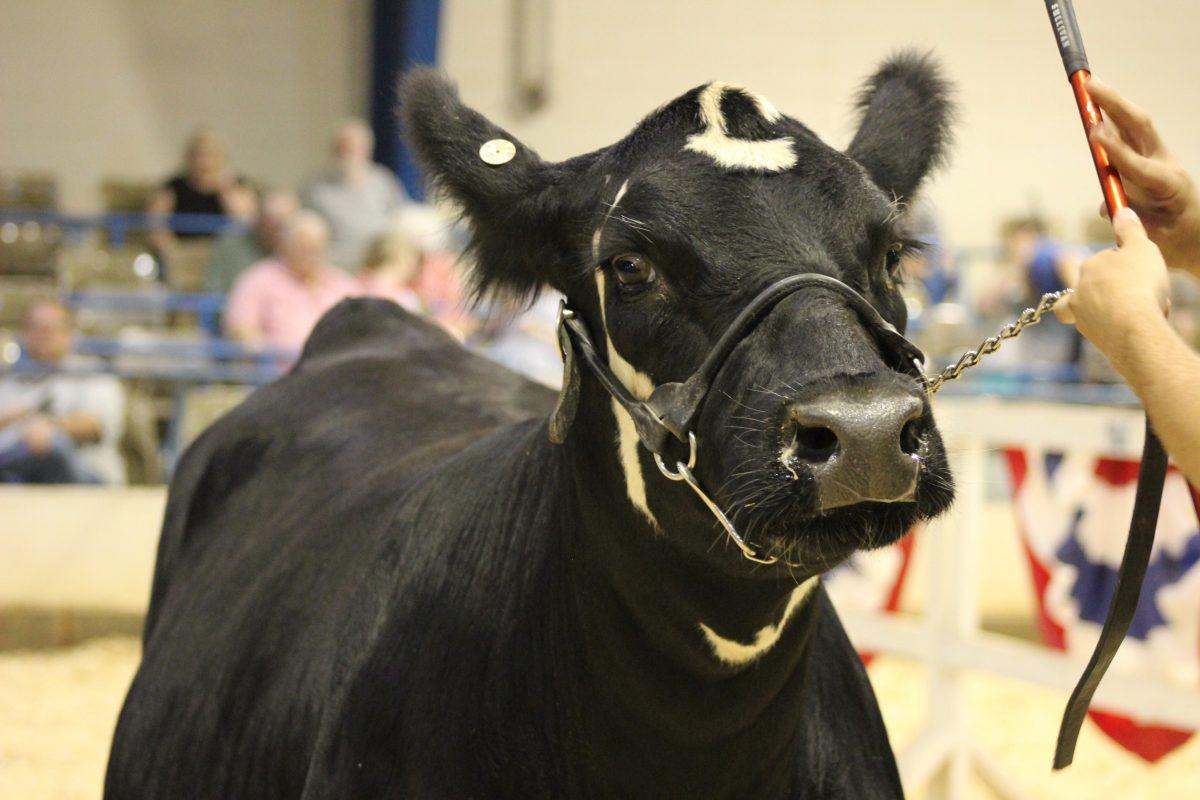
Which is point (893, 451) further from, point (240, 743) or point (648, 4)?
point (648, 4)

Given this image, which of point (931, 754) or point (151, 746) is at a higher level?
point (151, 746)

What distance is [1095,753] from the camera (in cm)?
514

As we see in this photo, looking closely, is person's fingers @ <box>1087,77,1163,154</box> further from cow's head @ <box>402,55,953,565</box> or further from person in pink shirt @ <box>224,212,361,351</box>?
person in pink shirt @ <box>224,212,361,351</box>

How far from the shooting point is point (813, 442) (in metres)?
1.52

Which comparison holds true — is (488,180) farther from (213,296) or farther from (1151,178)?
(213,296)

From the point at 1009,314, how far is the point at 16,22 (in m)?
9.05

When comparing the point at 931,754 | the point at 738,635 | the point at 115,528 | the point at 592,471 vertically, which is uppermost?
the point at 592,471

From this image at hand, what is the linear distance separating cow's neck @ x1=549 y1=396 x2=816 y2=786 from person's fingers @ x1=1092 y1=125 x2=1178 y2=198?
0.67m

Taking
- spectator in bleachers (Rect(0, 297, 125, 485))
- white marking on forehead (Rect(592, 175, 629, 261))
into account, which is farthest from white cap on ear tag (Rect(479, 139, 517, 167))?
spectator in bleachers (Rect(0, 297, 125, 485))

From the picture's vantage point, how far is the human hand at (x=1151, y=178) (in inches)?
71.5

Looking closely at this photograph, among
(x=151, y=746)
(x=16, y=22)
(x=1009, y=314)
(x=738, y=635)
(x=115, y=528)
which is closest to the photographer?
(x=738, y=635)

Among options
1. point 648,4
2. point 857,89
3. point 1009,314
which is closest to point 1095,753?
point 857,89

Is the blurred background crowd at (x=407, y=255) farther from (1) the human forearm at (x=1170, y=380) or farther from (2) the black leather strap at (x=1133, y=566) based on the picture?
(1) the human forearm at (x=1170, y=380)

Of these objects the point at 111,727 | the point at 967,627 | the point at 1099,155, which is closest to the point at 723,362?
the point at 1099,155
